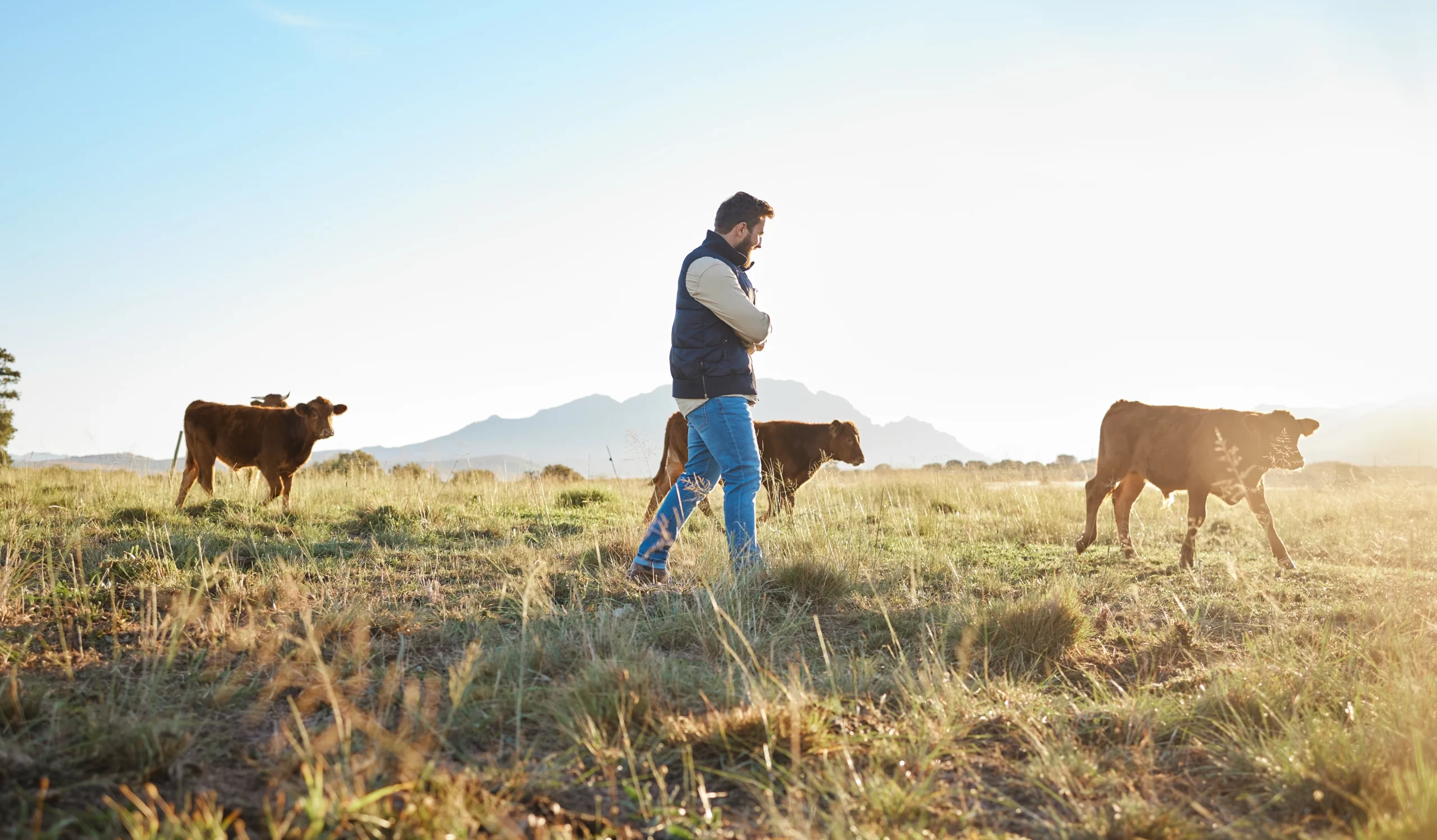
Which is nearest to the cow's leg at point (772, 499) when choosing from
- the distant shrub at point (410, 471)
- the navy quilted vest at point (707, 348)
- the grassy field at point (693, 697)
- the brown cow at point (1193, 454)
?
the grassy field at point (693, 697)

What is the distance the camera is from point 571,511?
10281 millimetres

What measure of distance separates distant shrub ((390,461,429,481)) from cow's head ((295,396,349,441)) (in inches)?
154

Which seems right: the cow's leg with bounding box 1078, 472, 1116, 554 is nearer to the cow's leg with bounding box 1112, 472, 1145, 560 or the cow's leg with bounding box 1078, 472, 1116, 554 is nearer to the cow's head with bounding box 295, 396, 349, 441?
the cow's leg with bounding box 1112, 472, 1145, 560

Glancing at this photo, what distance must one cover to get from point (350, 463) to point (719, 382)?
683 inches

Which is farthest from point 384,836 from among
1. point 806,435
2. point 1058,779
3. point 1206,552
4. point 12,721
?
point 806,435

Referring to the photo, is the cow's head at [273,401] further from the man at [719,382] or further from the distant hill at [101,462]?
the man at [719,382]

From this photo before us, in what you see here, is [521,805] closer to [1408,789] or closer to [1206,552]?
[1408,789]

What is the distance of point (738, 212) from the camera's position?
5457mm

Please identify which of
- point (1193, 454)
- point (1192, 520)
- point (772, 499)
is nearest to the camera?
point (1192, 520)

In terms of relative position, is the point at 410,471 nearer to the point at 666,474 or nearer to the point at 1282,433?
the point at 666,474

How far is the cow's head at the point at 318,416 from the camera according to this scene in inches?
446

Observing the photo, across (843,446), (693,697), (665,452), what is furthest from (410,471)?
(693,697)

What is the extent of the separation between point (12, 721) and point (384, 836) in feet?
4.96

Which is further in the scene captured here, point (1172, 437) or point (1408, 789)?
point (1172, 437)
